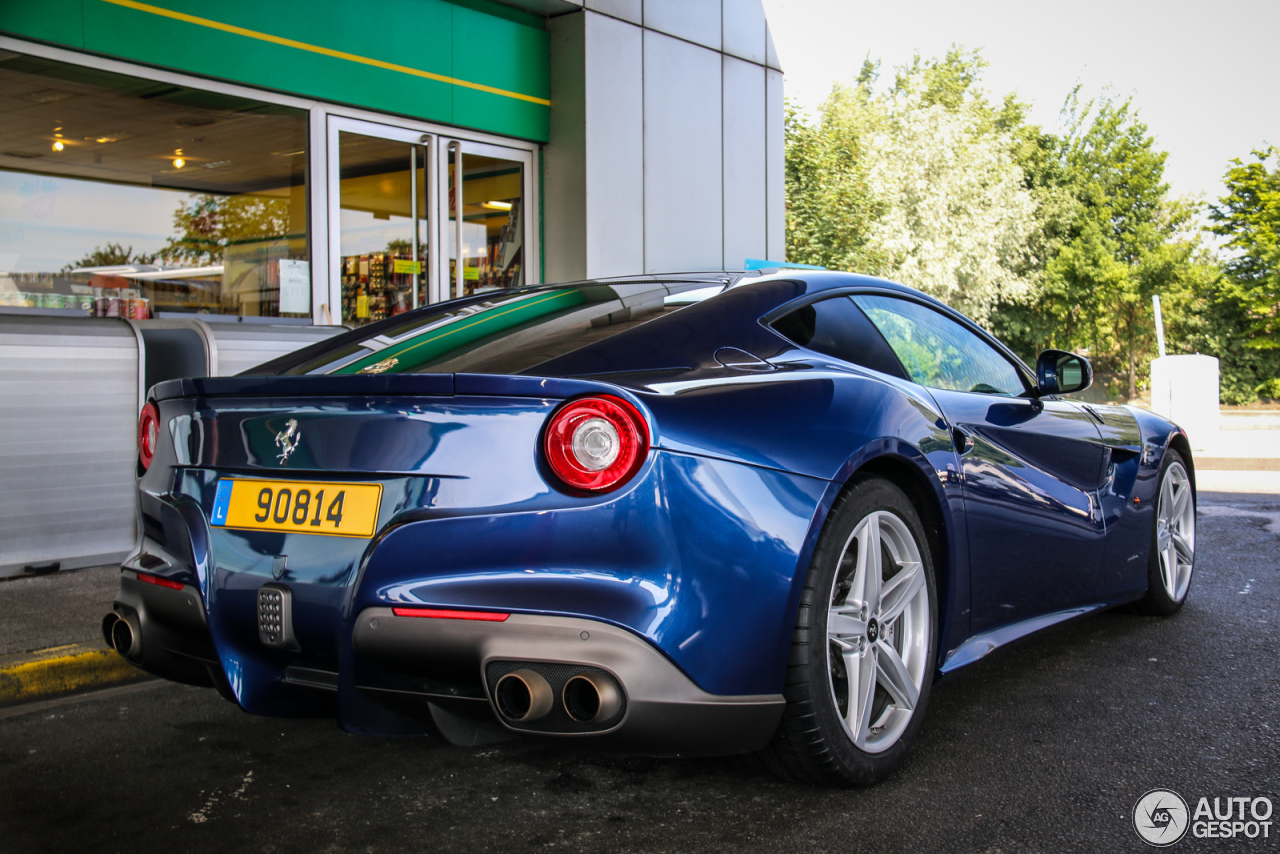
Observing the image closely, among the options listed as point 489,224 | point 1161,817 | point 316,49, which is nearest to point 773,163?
point 489,224

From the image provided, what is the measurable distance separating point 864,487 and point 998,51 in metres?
57.1

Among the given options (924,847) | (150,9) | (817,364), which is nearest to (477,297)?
(817,364)

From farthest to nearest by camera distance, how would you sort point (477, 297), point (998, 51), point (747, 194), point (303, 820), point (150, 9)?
1. point (998, 51)
2. point (747, 194)
3. point (150, 9)
4. point (477, 297)
5. point (303, 820)

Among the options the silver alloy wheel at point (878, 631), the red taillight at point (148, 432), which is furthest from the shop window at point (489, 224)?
the silver alloy wheel at point (878, 631)

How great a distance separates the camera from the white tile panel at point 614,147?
10594mm

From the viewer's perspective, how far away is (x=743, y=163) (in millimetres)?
12438

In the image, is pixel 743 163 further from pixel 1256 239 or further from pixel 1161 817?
pixel 1256 239

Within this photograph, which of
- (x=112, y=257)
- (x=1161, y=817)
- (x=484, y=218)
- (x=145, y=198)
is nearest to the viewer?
(x=1161, y=817)

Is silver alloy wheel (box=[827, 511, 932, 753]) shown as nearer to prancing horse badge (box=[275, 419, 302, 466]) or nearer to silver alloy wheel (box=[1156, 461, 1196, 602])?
prancing horse badge (box=[275, 419, 302, 466])

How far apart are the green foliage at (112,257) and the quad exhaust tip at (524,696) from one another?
7.02m

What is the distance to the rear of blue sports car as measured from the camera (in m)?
2.17

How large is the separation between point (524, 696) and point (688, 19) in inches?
418

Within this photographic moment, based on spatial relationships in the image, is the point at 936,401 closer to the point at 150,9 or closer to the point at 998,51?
the point at 150,9

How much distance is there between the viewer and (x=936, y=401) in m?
3.19
